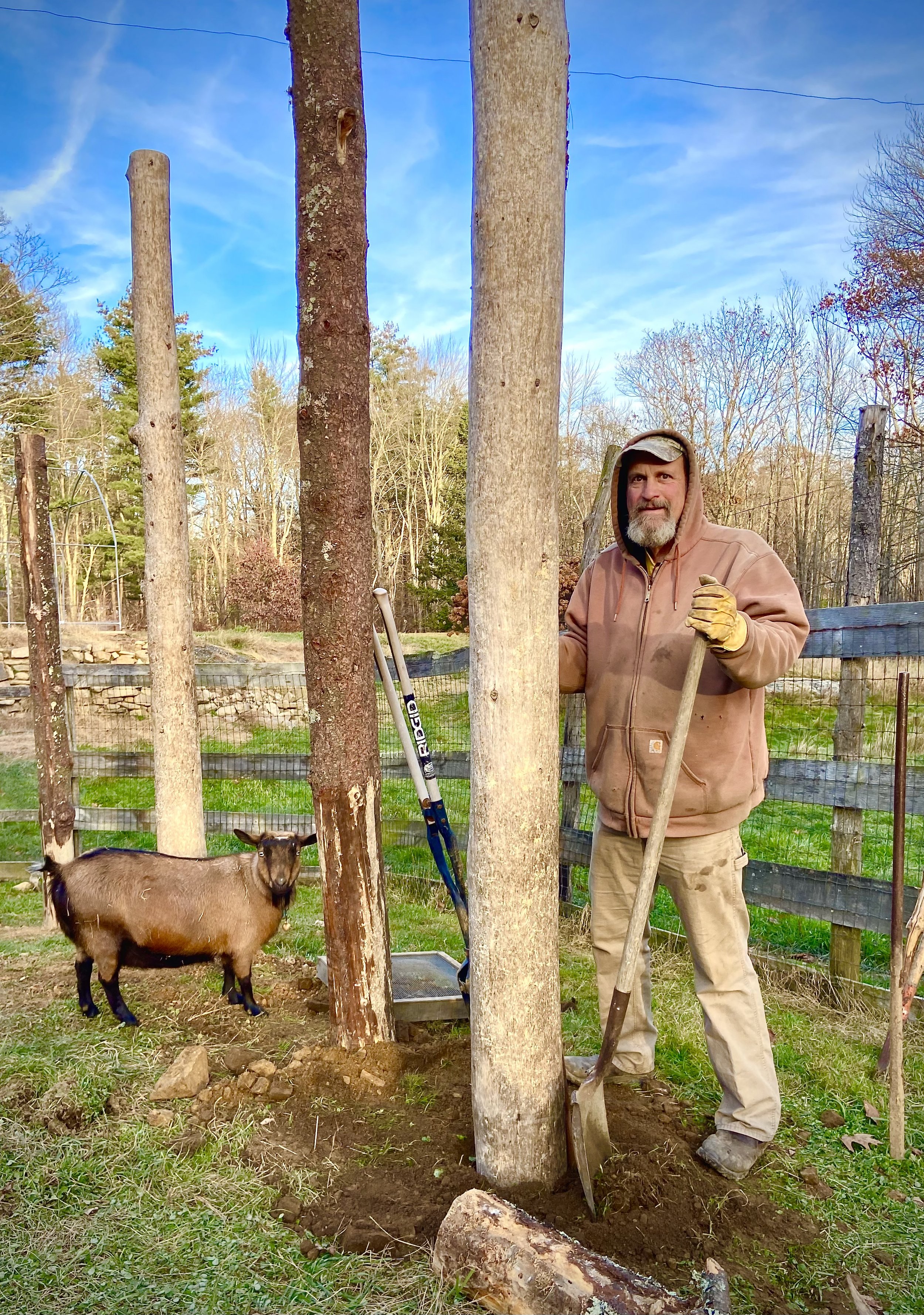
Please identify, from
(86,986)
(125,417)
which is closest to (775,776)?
(86,986)

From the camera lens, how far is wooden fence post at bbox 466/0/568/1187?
7.89 feet

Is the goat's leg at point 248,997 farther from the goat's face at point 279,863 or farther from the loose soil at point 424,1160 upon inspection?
the goat's face at point 279,863

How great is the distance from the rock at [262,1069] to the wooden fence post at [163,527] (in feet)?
6.45

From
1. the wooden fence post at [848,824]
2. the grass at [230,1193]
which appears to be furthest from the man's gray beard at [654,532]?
the grass at [230,1193]

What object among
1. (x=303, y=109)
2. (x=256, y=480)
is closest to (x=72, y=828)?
(x=303, y=109)

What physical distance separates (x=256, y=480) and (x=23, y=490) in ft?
99.6

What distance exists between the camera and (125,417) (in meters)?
26.9

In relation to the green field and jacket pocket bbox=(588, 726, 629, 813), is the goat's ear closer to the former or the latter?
jacket pocket bbox=(588, 726, 629, 813)

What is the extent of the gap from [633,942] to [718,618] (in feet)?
3.24

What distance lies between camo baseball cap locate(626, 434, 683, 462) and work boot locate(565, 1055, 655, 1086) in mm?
2052

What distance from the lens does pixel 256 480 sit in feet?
114

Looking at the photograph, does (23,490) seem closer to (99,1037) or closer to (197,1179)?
(99,1037)

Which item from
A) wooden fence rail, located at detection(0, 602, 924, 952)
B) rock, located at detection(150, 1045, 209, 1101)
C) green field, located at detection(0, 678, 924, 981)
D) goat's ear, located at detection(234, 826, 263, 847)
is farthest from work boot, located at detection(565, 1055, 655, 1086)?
green field, located at detection(0, 678, 924, 981)

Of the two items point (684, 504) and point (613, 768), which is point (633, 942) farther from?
point (684, 504)
